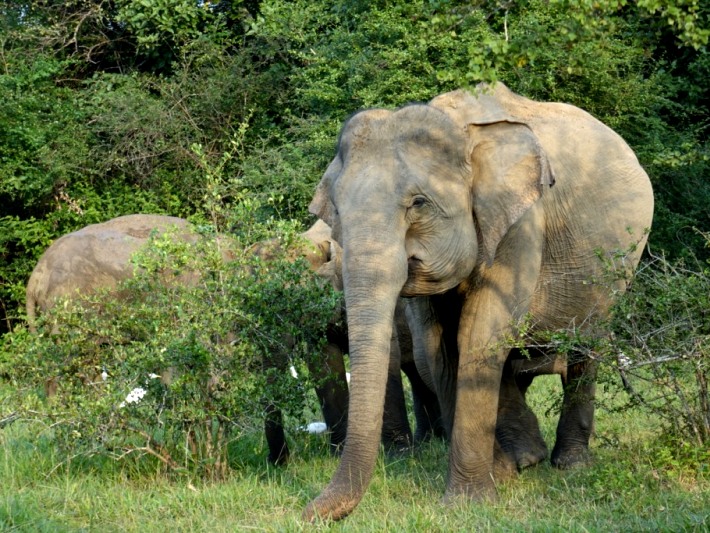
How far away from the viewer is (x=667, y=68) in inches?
661

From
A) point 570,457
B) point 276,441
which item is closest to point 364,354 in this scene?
point 276,441

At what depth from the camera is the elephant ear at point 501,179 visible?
22.0 ft

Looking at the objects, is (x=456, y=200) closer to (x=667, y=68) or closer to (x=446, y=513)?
(x=446, y=513)

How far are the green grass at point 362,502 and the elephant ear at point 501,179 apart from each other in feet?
4.60

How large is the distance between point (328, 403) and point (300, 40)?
8909 mm

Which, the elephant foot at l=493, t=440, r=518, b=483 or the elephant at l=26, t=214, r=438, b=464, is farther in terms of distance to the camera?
the elephant at l=26, t=214, r=438, b=464

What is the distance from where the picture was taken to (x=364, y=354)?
5938mm

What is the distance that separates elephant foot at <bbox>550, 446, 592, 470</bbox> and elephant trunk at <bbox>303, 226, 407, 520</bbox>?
2480 millimetres

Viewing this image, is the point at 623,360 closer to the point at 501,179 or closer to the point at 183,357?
the point at 501,179

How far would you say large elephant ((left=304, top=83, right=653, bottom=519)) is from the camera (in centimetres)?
606

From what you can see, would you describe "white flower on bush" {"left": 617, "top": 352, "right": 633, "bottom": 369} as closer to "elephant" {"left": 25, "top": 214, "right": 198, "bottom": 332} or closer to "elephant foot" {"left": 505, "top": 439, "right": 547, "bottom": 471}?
"elephant foot" {"left": 505, "top": 439, "right": 547, "bottom": 471}

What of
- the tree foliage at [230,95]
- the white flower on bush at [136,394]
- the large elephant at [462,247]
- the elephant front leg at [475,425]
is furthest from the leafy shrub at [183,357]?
the tree foliage at [230,95]

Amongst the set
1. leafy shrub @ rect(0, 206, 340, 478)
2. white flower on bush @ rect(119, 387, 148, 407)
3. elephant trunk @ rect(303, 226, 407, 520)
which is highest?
elephant trunk @ rect(303, 226, 407, 520)

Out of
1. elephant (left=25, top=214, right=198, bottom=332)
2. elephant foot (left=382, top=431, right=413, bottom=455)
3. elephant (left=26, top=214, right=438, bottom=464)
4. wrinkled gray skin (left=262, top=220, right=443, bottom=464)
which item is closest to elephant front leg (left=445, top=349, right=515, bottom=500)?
elephant (left=26, top=214, right=438, bottom=464)
